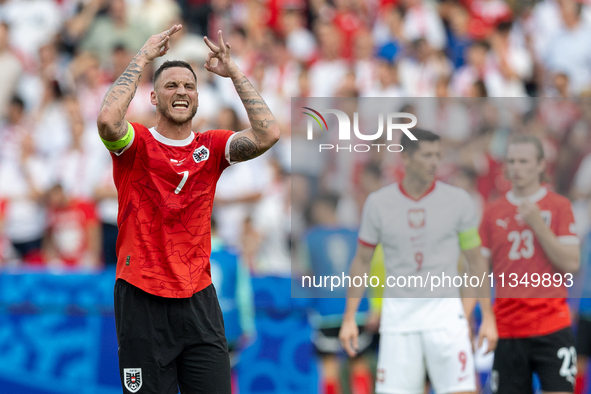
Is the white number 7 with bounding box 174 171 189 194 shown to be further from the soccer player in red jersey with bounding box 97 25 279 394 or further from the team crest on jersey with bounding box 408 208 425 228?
the team crest on jersey with bounding box 408 208 425 228

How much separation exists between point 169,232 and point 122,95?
852 millimetres

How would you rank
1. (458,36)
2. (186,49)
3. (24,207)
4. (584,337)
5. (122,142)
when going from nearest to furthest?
(122,142) → (584,337) → (24,207) → (186,49) → (458,36)

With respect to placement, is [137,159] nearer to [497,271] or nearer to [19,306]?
[497,271]

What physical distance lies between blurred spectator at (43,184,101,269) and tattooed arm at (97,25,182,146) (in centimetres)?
472

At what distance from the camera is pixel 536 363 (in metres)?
6.00

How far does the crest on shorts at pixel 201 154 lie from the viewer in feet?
15.2

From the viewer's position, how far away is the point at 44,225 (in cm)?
934

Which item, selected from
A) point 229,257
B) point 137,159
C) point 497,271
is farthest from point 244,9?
point 137,159

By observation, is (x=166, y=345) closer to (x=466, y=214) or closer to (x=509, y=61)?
(x=466, y=214)

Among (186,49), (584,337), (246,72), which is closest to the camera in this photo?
(584,337)

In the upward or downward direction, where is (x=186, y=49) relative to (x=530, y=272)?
upward

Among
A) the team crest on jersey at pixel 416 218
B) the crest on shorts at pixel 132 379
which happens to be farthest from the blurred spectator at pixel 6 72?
the crest on shorts at pixel 132 379

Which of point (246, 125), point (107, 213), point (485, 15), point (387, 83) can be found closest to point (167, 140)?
point (107, 213)

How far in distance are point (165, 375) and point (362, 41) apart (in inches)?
281
